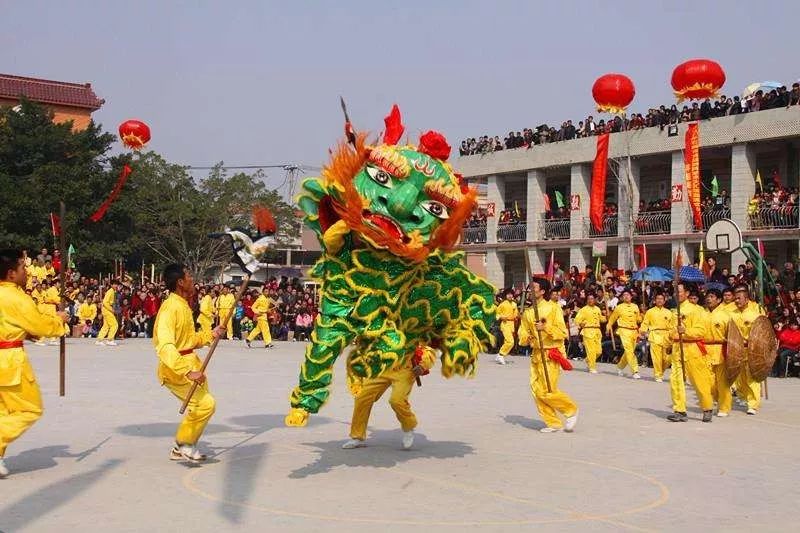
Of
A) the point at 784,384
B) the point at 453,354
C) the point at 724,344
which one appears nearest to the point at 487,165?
the point at 784,384

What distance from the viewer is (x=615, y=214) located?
2909cm

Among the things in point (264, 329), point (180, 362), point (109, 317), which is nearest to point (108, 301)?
point (109, 317)

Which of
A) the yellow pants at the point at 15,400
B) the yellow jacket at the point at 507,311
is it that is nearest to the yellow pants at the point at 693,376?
the yellow pants at the point at 15,400

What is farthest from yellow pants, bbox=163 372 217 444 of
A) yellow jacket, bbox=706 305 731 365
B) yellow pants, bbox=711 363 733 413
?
yellow pants, bbox=711 363 733 413

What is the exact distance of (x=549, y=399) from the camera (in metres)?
10.0

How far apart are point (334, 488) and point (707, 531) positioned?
8.55 ft

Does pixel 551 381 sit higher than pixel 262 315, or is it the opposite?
pixel 262 315

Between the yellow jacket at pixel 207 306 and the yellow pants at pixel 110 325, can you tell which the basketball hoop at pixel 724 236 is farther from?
→ the yellow pants at pixel 110 325

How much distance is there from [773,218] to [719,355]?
14983 millimetres

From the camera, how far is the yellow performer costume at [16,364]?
7211 millimetres

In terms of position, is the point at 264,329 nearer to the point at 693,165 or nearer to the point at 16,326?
the point at 693,165

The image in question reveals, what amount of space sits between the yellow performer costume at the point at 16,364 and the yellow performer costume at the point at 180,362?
813 mm

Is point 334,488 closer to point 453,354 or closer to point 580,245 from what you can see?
point 453,354

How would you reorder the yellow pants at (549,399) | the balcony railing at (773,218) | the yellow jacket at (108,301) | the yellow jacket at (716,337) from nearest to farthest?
the yellow pants at (549,399) → the yellow jacket at (716,337) → the yellow jacket at (108,301) → the balcony railing at (773,218)
